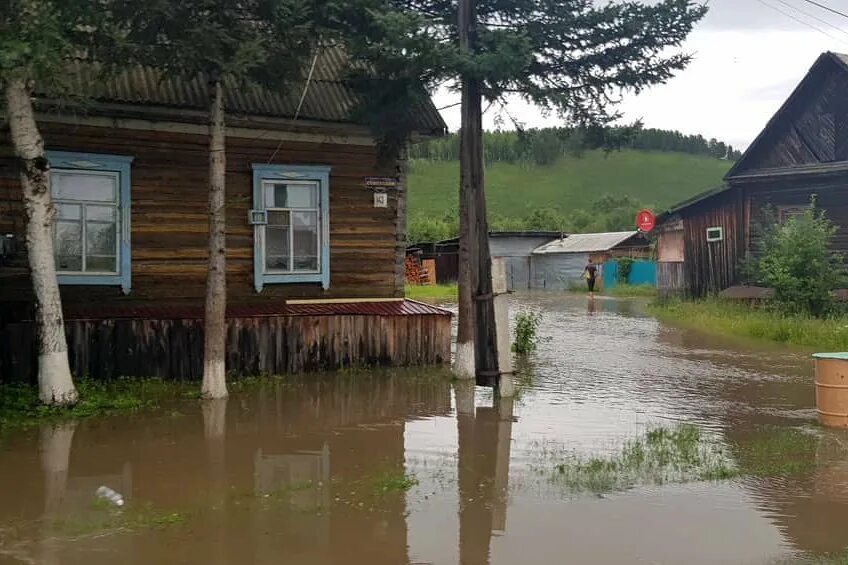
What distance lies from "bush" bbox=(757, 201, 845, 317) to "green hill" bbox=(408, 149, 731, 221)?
219ft

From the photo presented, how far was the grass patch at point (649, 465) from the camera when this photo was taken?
7113mm

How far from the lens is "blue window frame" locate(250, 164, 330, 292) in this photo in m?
13.8

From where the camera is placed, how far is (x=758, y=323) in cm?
1917

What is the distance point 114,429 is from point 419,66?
5810 millimetres

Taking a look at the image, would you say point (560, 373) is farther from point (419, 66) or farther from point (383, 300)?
point (419, 66)

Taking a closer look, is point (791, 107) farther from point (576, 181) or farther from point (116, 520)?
point (576, 181)

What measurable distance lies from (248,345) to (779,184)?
1827 centimetres

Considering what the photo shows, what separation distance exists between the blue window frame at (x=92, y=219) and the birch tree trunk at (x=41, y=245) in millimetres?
3047

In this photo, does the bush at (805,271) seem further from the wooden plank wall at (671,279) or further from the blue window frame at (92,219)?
the blue window frame at (92,219)

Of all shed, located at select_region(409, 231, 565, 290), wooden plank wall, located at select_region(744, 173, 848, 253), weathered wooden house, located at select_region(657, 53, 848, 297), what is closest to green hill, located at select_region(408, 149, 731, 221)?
shed, located at select_region(409, 231, 565, 290)

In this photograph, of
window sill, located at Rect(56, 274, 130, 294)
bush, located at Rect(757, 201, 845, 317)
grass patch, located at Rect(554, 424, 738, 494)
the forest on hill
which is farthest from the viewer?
the forest on hill

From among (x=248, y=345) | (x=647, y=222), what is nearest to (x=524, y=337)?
(x=248, y=345)

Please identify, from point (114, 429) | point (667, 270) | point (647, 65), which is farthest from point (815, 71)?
point (114, 429)

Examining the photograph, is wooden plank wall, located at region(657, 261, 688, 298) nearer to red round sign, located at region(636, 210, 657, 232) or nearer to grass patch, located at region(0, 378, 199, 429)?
red round sign, located at region(636, 210, 657, 232)
